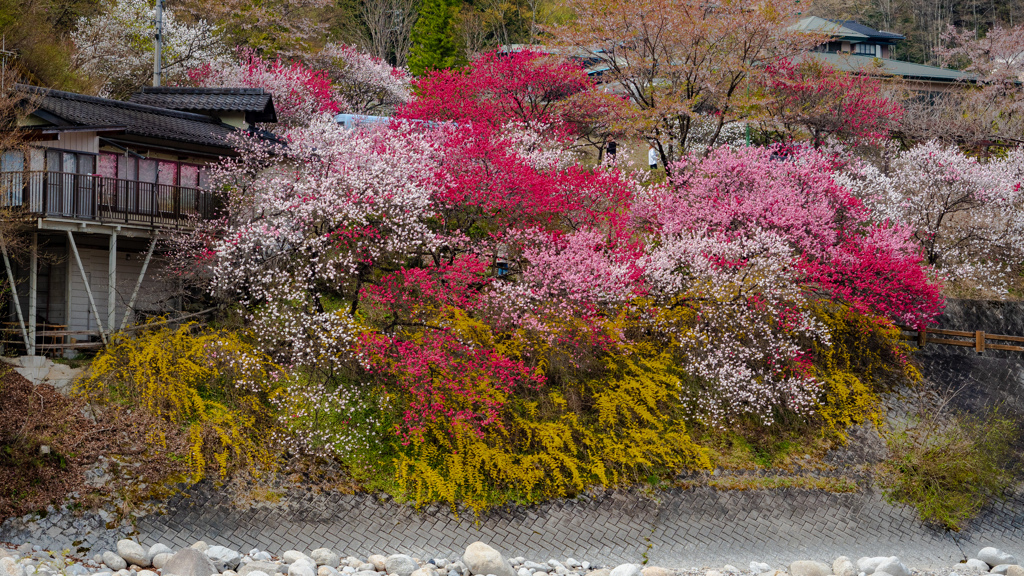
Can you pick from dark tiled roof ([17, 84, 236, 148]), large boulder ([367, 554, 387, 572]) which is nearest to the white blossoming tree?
dark tiled roof ([17, 84, 236, 148])

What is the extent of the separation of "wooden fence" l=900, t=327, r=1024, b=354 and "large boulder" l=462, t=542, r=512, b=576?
1441cm

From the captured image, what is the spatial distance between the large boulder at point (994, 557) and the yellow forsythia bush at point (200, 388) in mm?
14357

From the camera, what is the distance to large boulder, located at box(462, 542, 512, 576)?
1195 centimetres

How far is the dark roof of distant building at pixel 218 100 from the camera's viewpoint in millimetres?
20109

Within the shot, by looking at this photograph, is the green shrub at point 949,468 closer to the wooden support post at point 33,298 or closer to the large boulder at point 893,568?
the large boulder at point 893,568

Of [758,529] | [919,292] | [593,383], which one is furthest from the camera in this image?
[919,292]

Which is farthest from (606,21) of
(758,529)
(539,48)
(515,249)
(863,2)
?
(863,2)

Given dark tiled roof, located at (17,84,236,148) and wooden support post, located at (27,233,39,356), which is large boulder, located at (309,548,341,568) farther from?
dark tiled roof, located at (17,84,236,148)

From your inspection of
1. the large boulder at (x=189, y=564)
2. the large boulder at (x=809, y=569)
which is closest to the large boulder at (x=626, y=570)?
the large boulder at (x=809, y=569)

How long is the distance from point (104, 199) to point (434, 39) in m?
25.9

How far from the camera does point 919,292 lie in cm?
1898

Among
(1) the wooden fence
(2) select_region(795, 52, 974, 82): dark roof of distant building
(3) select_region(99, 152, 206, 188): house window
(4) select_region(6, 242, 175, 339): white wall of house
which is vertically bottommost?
(1) the wooden fence

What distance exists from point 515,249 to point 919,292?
1061 cm

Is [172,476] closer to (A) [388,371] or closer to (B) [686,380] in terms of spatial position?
(A) [388,371]
